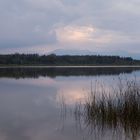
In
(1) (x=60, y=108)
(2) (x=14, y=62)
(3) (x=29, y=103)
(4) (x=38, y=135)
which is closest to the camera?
(4) (x=38, y=135)

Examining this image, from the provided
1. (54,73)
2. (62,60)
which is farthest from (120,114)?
(62,60)

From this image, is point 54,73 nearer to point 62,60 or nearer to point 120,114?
point 120,114

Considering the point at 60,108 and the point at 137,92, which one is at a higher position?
the point at 137,92

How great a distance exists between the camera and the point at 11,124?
9.95m

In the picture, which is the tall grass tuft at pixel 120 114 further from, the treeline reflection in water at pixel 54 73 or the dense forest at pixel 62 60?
the dense forest at pixel 62 60

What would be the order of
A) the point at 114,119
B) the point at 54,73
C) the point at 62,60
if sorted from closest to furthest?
the point at 114,119, the point at 54,73, the point at 62,60

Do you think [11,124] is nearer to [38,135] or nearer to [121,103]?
[38,135]

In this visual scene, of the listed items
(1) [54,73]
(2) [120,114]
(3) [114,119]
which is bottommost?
(1) [54,73]

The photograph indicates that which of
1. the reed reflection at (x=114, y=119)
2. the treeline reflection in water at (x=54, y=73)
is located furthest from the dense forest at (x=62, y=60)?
the reed reflection at (x=114, y=119)

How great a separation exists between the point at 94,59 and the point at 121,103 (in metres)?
69.0

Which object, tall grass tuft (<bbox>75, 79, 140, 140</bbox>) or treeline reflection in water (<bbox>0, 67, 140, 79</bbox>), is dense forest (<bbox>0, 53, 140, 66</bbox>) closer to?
treeline reflection in water (<bbox>0, 67, 140, 79</bbox>)

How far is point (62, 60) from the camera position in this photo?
77.6 meters

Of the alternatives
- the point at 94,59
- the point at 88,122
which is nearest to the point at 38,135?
the point at 88,122

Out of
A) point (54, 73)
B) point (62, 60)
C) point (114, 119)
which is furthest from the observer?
point (62, 60)
